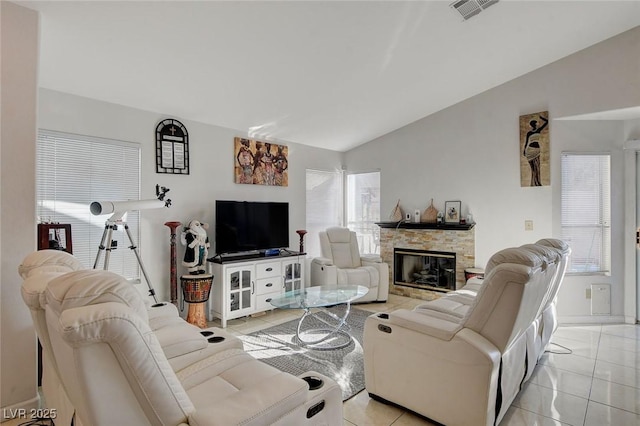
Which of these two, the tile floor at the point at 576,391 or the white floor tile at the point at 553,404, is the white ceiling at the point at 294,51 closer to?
the tile floor at the point at 576,391

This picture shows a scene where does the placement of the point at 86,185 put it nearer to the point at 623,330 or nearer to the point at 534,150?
the point at 534,150

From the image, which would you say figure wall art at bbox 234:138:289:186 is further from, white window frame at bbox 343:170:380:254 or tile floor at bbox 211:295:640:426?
tile floor at bbox 211:295:640:426

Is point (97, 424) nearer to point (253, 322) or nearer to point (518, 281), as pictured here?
point (518, 281)

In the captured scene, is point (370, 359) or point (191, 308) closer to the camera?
point (370, 359)

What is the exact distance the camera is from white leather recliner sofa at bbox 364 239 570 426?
5.97 ft

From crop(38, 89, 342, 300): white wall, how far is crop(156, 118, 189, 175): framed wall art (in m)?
0.06

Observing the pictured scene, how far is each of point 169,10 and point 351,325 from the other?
3.39 meters

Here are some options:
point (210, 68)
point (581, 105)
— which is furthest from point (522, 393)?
point (210, 68)

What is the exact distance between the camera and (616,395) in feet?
8.02

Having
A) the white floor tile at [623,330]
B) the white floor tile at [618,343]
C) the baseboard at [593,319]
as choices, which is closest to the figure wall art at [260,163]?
the baseboard at [593,319]

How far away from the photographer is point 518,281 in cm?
176

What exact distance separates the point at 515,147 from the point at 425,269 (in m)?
2.17

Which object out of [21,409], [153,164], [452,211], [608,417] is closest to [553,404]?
[608,417]

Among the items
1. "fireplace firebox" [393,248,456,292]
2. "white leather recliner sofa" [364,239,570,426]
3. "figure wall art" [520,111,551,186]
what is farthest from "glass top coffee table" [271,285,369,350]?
"figure wall art" [520,111,551,186]
